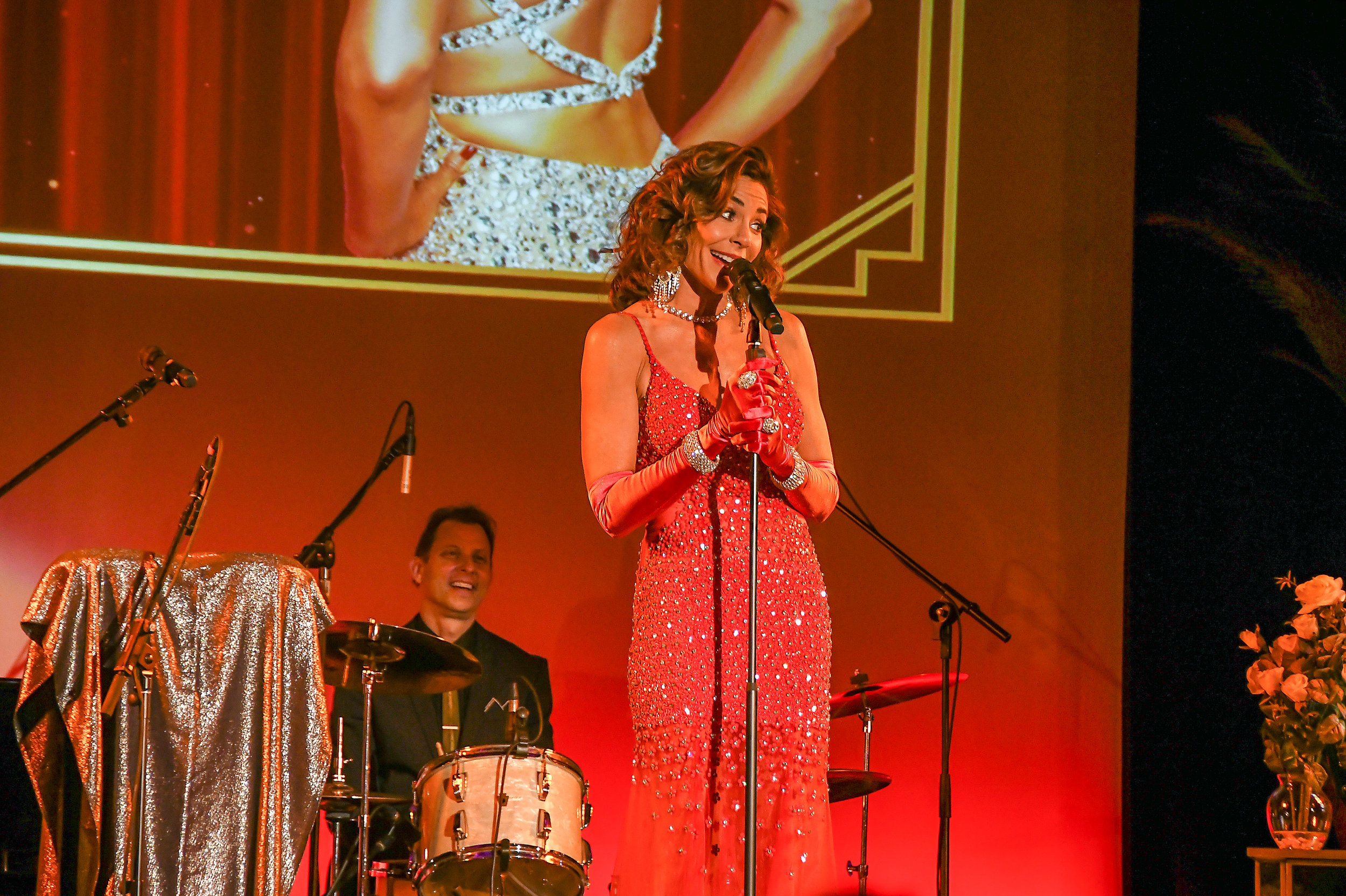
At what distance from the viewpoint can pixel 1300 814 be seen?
12.6ft

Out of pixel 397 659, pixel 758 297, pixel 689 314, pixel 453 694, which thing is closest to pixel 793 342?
pixel 689 314

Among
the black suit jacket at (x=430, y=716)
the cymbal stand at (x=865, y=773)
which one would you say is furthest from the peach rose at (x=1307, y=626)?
the black suit jacket at (x=430, y=716)

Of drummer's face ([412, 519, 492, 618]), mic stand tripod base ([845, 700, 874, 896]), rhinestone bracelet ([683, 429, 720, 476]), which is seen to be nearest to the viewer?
rhinestone bracelet ([683, 429, 720, 476])

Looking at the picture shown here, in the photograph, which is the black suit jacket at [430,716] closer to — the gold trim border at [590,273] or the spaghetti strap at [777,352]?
the gold trim border at [590,273]

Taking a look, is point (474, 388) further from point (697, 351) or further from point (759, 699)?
point (759, 699)

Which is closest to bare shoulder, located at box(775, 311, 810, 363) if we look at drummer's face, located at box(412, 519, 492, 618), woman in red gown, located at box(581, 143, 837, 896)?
woman in red gown, located at box(581, 143, 837, 896)

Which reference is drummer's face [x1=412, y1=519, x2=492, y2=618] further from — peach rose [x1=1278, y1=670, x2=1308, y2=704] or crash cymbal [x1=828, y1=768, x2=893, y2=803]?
peach rose [x1=1278, y1=670, x2=1308, y2=704]

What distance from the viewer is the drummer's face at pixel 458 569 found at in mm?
4512

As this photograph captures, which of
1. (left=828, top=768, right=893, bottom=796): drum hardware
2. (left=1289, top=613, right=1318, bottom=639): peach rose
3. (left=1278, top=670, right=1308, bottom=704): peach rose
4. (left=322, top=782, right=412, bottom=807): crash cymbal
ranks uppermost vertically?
(left=1289, top=613, right=1318, bottom=639): peach rose

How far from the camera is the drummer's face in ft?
14.8

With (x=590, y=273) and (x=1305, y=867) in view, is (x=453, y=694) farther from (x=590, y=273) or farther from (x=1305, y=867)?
(x=1305, y=867)

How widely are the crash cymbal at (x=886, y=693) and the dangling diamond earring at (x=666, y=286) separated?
1914 mm

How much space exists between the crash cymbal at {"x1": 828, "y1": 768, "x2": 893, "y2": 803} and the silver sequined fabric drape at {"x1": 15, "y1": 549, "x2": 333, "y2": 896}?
5.95 ft

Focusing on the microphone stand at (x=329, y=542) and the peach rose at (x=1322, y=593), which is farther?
the microphone stand at (x=329, y=542)
